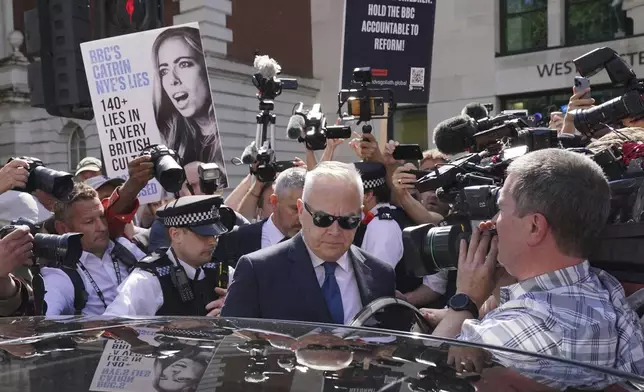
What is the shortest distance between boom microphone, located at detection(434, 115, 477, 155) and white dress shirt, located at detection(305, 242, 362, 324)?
128cm

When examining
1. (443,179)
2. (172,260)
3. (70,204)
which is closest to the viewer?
(443,179)

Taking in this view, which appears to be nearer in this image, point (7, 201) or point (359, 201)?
point (359, 201)

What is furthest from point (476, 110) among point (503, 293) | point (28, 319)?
point (28, 319)

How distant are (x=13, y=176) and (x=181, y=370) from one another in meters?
2.37

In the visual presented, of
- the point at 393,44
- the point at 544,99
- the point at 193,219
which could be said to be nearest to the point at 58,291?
the point at 193,219

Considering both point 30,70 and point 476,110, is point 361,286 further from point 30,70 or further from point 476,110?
point 30,70

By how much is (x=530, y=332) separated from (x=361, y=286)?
1.08m

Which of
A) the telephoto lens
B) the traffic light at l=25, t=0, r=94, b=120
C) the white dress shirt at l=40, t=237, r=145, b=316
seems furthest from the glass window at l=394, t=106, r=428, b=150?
the telephoto lens

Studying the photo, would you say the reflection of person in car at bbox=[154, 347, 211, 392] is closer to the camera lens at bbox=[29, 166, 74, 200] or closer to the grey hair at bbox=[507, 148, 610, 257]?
the grey hair at bbox=[507, 148, 610, 257]

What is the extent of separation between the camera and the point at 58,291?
11.2 ft

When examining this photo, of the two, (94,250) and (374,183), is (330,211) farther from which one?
(94,250)

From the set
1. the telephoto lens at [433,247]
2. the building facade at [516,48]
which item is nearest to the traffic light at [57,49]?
the telephoto lens at [433,247]

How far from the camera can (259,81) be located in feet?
18.5

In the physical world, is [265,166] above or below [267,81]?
below
